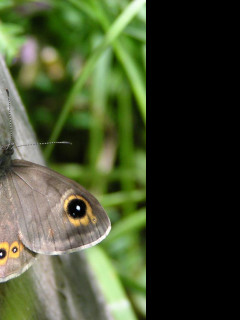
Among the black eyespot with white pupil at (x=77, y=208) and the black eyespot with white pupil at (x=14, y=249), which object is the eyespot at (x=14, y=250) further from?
the black eyespot with white pupil at (x=77, y=208)

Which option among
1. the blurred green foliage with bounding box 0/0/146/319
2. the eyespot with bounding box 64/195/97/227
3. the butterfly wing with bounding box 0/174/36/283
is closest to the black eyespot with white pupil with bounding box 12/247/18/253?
the butterfly wing with bounding box 0/174/36/283

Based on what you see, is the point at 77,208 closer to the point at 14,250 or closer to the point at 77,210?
the point at 77,210

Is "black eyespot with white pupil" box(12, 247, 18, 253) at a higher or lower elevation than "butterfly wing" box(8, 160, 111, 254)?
lower

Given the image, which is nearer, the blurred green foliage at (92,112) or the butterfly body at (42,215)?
the butterfly body at (42,215)

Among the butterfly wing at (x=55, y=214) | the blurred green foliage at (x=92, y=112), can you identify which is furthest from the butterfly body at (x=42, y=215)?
the blurred green foliage at (x=92, y=112)

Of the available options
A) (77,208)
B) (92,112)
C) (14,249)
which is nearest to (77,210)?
(77,208)

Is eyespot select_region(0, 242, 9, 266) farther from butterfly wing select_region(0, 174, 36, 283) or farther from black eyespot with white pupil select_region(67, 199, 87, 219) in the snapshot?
black eyespot with white pupil select_region(67, 199, 87, 219)
